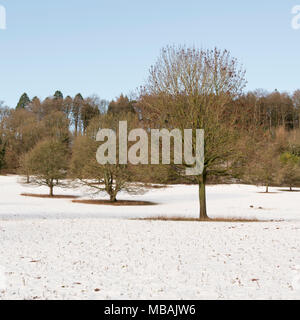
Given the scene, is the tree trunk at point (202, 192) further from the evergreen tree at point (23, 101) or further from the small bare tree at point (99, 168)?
the evergreen tree at point (23, 101)

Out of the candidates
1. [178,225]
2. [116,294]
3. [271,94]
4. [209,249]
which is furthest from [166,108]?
[271,94]

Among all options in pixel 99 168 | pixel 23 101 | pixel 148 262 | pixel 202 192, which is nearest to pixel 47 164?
pixel 99 168

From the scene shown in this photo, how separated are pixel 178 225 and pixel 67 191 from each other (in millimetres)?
35541

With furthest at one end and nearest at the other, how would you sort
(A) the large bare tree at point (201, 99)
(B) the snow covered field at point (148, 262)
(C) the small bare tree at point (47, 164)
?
(C) the small bare tree at point (47, 164) < (A) the large bare tree at point (201, 99) < (B) the snow covered field at point (148, 262)

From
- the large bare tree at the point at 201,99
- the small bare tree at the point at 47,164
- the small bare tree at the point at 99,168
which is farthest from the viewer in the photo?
the small bare tree at the point at 47,164

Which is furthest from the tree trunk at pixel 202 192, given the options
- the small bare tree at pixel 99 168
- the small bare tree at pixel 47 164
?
the small bare tree at pixel 47 164

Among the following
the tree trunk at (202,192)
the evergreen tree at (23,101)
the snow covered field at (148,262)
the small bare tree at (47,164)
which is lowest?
the snow covered field at (148,262)

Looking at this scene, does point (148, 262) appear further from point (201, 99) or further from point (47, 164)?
point (47, 164)

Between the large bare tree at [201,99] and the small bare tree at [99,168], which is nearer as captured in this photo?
the large bare tree at [201,99]

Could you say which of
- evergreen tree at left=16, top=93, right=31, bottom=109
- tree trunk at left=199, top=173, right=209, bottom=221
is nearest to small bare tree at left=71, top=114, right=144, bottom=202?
tree trunk at left=199, top=173, right=209, bottom=221

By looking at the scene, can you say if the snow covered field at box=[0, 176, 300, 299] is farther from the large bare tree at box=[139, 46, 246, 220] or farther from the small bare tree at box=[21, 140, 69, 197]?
the small bare tree at box=[21, 140, 69, 197]

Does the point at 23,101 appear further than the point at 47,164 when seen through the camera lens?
Yes

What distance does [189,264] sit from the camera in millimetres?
9734

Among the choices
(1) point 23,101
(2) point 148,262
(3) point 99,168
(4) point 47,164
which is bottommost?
(2) point 148,262
